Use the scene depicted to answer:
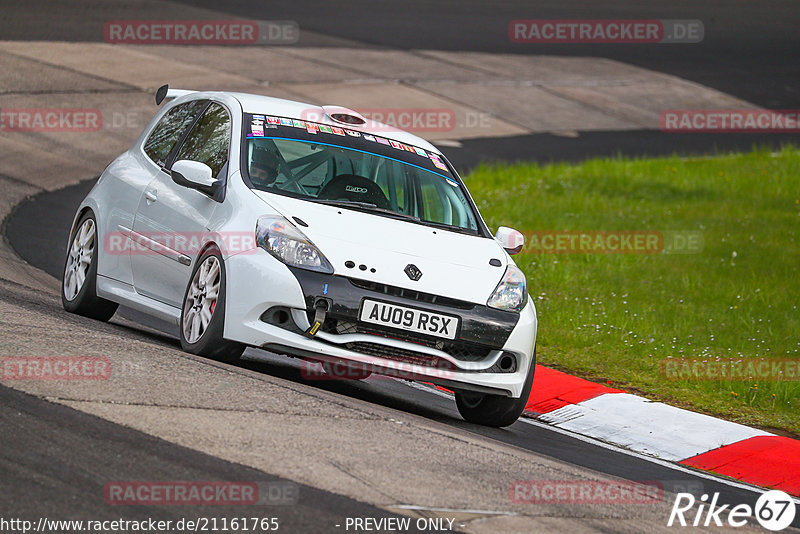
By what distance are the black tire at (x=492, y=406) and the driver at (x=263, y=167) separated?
183 cm

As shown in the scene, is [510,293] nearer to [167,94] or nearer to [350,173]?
[350,173]

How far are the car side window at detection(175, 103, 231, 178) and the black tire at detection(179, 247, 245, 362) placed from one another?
781 millimetres

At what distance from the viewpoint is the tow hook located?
6.89 m

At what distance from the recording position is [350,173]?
812cm

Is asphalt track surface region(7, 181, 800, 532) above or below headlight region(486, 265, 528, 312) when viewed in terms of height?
below

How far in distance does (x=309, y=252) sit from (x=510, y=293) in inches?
50.1

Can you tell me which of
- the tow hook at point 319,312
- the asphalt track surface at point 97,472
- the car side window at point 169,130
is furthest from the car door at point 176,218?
the asphalt track surface at point 97,472

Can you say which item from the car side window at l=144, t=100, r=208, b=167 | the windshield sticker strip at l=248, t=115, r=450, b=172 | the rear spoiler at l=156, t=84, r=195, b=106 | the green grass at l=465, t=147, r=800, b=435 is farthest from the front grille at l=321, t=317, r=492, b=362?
the rear spoiler at l=156, t=84, r=195, b=106

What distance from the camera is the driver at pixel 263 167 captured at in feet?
25.2

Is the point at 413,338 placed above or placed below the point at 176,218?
below

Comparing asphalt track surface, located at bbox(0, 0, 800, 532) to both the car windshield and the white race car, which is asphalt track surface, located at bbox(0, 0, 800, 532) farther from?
the car windshield

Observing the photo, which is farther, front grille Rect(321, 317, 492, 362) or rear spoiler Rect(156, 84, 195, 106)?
rear spoiler Rect(156, 84, 195, 106)

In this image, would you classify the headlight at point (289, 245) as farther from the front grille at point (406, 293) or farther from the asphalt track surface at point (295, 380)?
the asphalt track surface at point (295, 380)

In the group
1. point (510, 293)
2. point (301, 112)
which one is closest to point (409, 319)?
point (510, 293)
